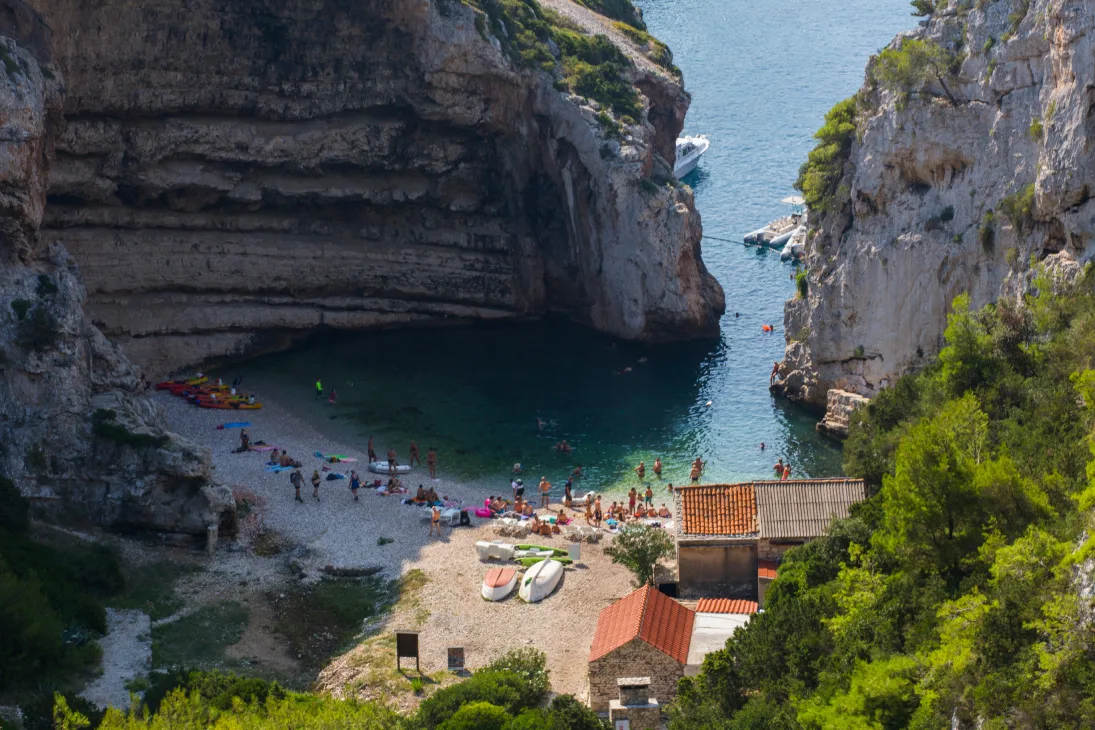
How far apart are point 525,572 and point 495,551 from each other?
7.29 ft

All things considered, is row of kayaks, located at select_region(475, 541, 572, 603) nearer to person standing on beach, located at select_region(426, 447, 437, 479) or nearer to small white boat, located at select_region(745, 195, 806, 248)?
person standing on beach, located at select_region(426, 447, 437, 479)

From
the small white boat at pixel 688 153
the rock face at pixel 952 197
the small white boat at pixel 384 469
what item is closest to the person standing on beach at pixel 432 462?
the small white boat at pixel 384 469

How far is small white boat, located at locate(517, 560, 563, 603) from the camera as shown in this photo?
50.1 m

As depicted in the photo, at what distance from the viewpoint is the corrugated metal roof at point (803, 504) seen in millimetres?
50562

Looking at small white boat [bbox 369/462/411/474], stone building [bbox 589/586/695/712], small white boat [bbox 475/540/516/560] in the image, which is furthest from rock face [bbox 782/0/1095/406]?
small white boat [bbox 475/540/516/560]

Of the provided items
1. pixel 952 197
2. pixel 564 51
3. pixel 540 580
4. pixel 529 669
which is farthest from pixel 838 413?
pixel 529 669

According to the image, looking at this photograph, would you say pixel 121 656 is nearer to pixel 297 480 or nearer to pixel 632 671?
pixel 632 671

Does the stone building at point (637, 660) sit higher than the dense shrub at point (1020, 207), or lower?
lower

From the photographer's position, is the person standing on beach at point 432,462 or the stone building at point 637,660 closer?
Answer: the stone building at point 637,660

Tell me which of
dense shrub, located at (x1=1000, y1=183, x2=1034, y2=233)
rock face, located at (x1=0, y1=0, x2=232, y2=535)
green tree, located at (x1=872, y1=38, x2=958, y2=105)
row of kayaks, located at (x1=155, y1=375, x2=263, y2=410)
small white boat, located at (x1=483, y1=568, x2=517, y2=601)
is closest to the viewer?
small white boat, located at (x1=483, y1=568, x2=517, y2=601)

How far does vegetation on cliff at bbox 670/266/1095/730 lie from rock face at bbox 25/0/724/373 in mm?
29002

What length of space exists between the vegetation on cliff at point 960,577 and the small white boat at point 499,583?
8.99 metres

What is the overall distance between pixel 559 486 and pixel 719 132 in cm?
6377

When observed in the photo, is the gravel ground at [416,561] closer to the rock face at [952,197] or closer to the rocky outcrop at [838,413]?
the rocky outcrop at [838,413]
